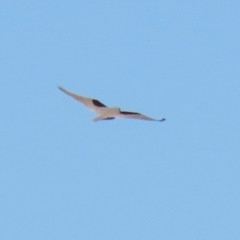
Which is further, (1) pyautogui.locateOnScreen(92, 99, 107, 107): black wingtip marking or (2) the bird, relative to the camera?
(1) pyautogui.locateOnScreen(92, 99, 107, 107): black wingtip marking

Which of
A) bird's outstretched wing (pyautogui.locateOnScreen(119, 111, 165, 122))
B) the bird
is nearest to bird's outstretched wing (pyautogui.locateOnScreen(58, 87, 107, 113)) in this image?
the bird

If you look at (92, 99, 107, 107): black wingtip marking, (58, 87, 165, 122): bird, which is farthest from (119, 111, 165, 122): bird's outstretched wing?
(92, 99, 107, 107): black wingtip marking

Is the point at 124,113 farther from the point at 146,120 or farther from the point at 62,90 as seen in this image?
the point at 62,90

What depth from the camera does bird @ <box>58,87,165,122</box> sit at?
31741 millimetres

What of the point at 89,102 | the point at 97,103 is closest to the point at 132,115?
the point at 97,103

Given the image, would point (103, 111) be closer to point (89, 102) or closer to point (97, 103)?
point (97, 103)

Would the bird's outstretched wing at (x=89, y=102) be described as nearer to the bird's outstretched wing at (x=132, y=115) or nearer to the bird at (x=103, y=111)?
the bird at (x=103, y=111)

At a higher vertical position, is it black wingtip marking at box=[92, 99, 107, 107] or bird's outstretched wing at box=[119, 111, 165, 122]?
black wingtip marking at box=[92, 99, 107, 107]

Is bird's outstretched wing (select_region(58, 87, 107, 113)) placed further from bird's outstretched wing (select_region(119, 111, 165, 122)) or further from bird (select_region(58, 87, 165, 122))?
bird's outstretched wing (select_region(119, 111, 165, 122))

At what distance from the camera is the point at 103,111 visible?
32188 millimetres

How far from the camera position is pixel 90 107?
3238 centimetres

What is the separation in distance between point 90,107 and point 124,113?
1609 mm

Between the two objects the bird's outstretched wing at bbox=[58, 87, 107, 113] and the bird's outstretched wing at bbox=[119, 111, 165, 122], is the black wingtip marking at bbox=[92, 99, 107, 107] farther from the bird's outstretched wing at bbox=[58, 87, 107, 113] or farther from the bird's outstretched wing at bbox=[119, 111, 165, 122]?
the bird's outstretched wing at bbox=[119, 111, 165, 122]

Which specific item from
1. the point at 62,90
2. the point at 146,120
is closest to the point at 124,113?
the point at 146,120
